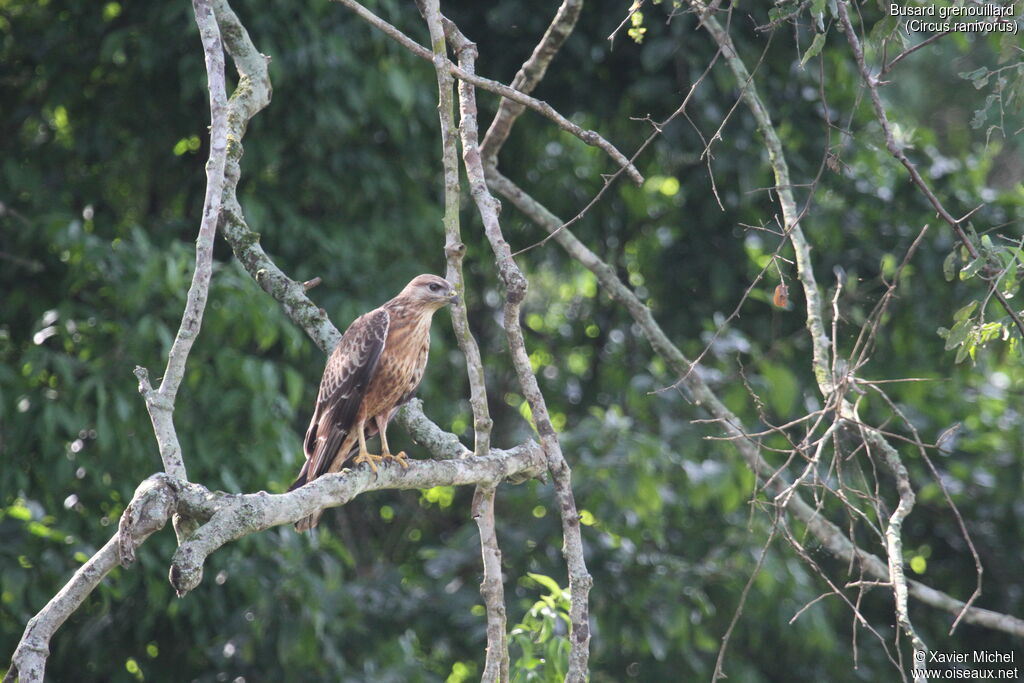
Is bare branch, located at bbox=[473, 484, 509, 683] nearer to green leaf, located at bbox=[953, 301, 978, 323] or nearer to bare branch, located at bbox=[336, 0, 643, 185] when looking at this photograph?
bare branch, located at bbox=[336, 0, 643, 185]

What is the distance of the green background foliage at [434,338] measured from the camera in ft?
18.5

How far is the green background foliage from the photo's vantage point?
563 centimetres

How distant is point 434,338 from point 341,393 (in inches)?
77.4

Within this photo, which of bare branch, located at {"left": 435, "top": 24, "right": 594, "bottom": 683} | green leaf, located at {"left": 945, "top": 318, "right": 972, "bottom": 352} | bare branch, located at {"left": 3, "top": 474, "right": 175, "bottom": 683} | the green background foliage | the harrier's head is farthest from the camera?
the green background foliage

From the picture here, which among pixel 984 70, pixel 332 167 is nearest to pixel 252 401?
pixel 332 167

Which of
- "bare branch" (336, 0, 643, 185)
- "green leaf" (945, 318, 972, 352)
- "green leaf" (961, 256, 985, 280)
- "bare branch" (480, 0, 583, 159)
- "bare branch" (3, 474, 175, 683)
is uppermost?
"bare branch" (480, 0, 583, 159)

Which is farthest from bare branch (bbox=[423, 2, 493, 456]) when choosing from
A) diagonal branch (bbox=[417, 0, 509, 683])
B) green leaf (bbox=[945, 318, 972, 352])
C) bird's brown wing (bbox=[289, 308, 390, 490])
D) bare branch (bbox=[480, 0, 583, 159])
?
green leaf (bbox=[945, 318, 972, 352])

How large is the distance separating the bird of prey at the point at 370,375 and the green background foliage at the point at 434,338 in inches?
50.2

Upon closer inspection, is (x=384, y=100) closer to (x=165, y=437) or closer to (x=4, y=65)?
(x=4, y=65)

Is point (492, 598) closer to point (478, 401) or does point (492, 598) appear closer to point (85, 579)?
point (478, 401)

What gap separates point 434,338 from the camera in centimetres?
632

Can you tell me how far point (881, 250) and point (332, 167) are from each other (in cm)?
359

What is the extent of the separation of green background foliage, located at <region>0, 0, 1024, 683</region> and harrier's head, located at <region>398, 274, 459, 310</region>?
134cm

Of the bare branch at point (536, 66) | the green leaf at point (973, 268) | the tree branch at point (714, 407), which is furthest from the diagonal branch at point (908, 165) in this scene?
the tree branch at point (714, 407)
